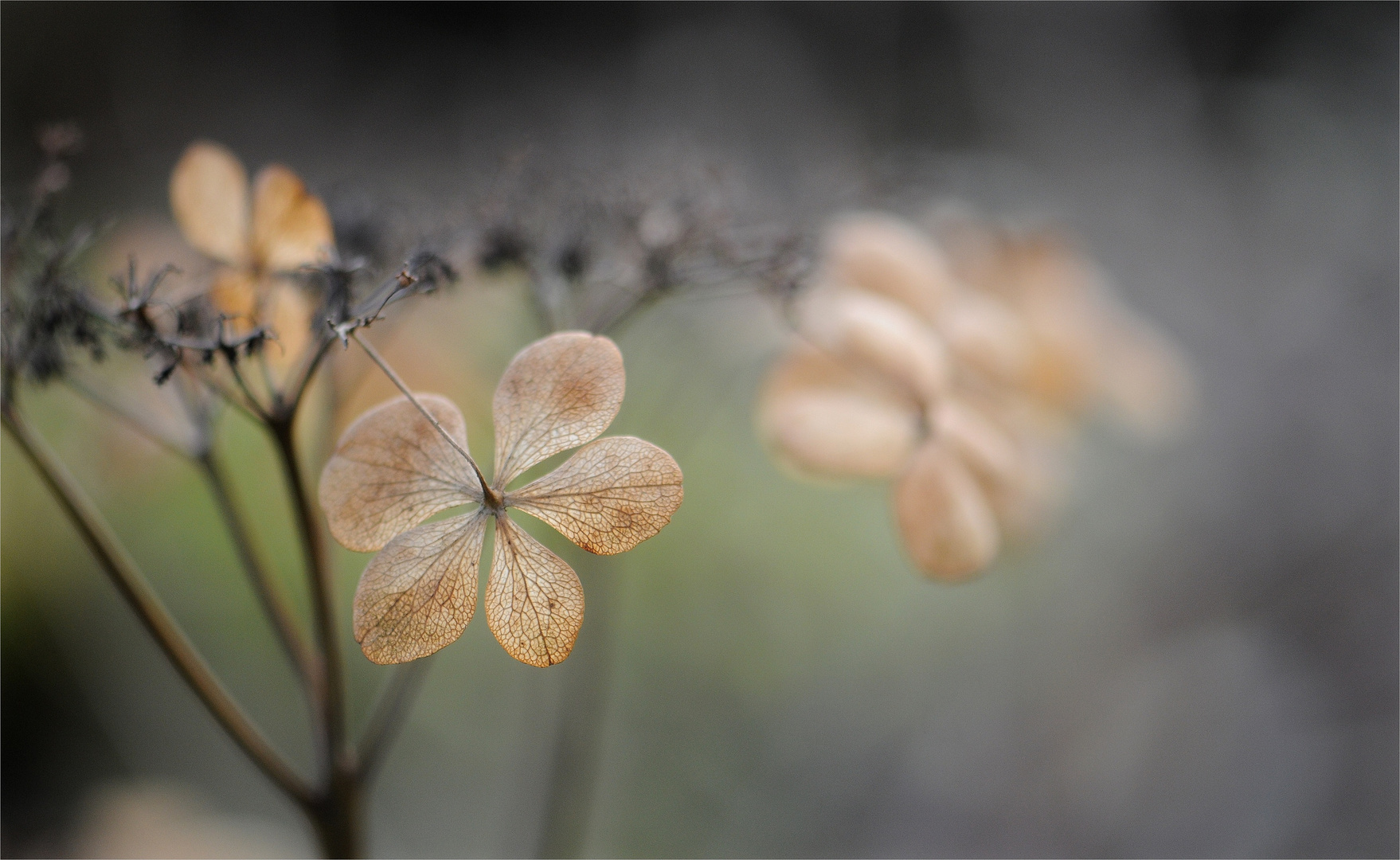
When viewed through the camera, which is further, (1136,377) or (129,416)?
(1136,377)

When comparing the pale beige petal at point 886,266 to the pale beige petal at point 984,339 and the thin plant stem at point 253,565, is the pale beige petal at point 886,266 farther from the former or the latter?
the thin plant stem at point 253,565

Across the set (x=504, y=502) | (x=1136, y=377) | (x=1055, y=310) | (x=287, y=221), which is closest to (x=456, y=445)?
(x=504, y=502)

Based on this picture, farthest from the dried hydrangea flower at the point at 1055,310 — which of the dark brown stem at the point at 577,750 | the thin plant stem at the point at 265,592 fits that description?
the thin plant stem at the point at 265,592

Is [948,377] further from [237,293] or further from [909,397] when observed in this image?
[237,293]

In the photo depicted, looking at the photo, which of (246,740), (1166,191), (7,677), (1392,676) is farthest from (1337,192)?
(7,677)

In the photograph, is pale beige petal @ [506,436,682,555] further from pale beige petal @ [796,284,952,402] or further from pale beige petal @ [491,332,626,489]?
pale beige petal @ [796,284,952,402]

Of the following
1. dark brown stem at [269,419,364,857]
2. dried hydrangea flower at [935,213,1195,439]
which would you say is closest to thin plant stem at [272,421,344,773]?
dark brown stem at [269,419,364,857]
